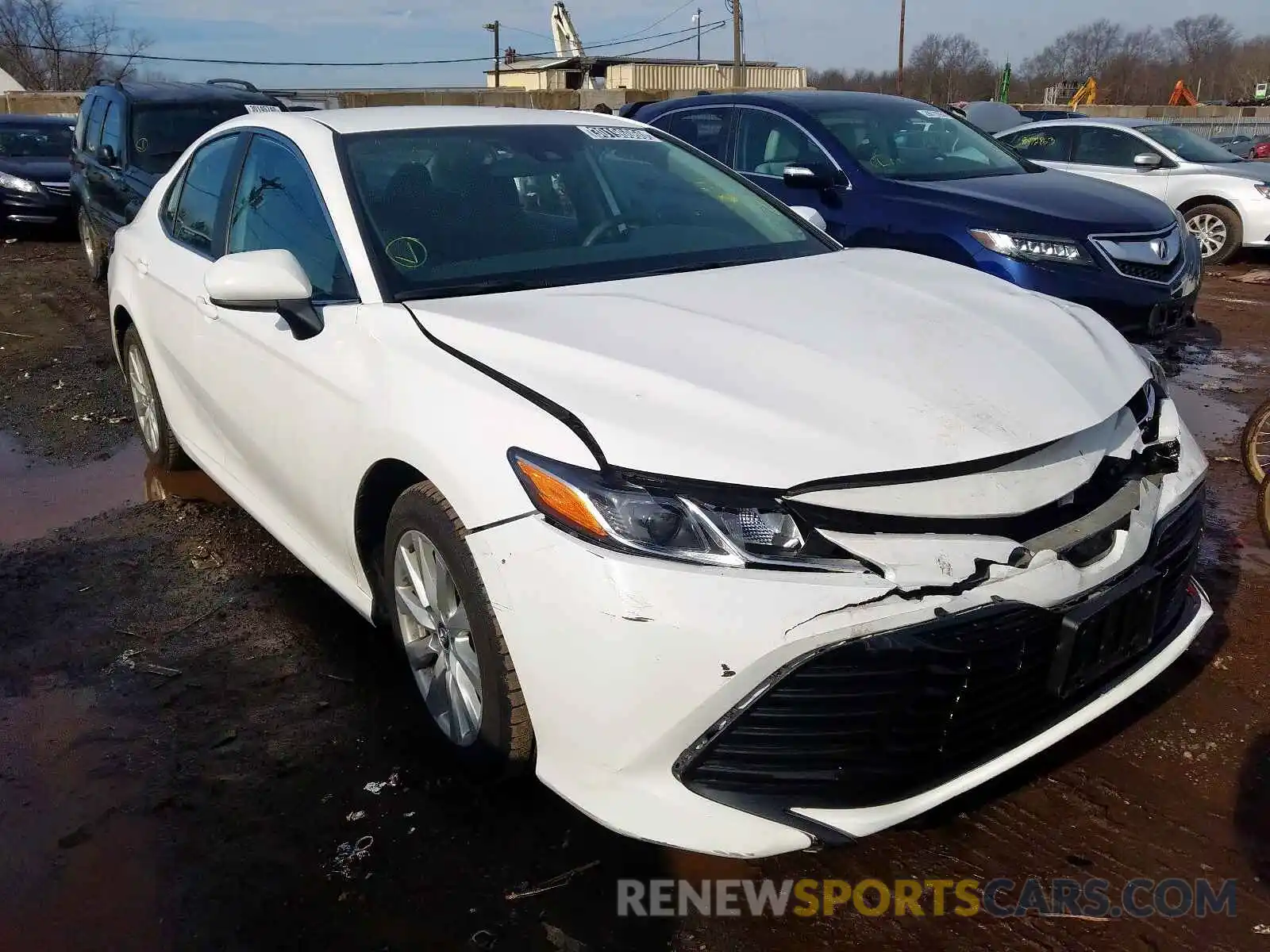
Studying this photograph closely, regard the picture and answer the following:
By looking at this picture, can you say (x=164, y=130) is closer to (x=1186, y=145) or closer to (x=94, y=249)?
(x=94, y=249)

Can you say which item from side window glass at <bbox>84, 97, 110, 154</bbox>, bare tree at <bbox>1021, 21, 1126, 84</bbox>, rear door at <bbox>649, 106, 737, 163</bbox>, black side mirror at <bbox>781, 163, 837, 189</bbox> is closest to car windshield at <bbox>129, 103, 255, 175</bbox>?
side window glass at <bbox>84, 97, 110, 154</bbox>

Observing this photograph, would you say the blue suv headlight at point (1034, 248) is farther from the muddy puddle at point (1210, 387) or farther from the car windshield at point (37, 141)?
the car windshield at point (37, 141)

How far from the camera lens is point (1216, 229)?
412 inches

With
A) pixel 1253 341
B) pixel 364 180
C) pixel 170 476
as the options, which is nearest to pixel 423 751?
pixel 364 180

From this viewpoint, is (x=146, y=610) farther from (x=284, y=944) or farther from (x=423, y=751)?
(x=284, y=944)

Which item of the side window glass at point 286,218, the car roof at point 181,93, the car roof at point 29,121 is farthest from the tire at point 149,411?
the car roof at point 29,121

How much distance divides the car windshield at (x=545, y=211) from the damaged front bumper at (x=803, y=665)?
108cm

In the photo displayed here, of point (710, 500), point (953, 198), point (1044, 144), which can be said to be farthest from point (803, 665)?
point (1044, 144)

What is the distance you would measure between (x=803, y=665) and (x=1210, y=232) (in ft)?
34.6

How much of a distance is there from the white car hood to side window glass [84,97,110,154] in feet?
26.3

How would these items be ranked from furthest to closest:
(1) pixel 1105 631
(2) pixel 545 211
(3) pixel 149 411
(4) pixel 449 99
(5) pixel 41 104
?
(4) pixel 449 99 < (5) pixel 41 104 < (3) pixel 149 411 < (2) pixel 545 211 < (1) pixel 1105 631

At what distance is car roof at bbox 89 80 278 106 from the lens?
28.5 feet

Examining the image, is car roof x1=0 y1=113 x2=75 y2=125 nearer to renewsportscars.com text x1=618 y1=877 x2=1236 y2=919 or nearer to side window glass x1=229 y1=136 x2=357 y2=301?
side window glass x1=229 y1=136 x2=357 y2=301

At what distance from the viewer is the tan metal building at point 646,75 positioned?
48.8 metres
